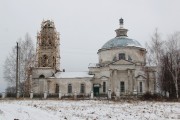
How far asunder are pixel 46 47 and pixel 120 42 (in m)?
12.8

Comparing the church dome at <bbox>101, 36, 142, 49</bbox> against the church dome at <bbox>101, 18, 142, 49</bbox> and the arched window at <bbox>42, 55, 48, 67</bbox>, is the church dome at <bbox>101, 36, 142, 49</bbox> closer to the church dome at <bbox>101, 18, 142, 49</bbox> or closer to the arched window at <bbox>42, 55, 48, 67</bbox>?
the church dome at <bbox>101, 18, 142, 49</bbox>

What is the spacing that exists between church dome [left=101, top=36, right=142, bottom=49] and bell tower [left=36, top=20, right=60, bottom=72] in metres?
8.87

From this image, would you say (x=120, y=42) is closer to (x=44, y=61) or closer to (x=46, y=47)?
(x=46, y=47)

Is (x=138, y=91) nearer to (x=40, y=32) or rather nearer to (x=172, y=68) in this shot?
(x=172, y=68)

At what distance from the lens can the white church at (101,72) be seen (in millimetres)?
50250

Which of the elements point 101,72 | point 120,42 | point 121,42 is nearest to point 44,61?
point 101,72

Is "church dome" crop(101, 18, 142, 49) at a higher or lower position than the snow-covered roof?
higher

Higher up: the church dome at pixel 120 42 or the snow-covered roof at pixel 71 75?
the church dome at pixel 120 42

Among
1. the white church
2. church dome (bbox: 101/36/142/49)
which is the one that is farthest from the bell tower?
church dome (bbox: 101/36/142/49)

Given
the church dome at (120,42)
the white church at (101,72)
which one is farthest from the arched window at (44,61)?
the church dome at (120,42)

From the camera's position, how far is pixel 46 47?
5509cm

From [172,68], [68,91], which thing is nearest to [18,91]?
[68,91]

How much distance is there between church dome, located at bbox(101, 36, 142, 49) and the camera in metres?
52.7

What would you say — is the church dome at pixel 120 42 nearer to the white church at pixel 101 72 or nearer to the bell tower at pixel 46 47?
the white church at pixel 101 72
